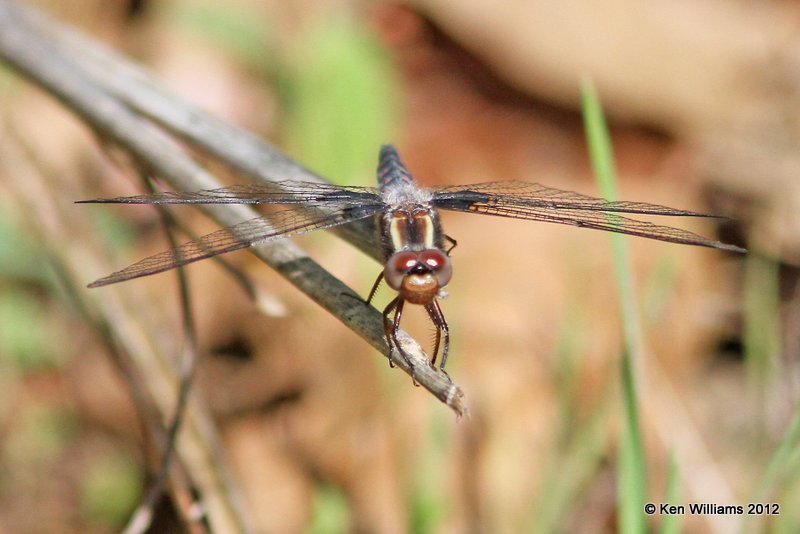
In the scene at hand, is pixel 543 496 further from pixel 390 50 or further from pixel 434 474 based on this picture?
pixel 390 50

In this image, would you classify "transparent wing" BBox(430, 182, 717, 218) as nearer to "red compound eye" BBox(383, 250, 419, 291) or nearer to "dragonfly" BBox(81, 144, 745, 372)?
"dragonfly" BBox(81, 144, 745, 372)

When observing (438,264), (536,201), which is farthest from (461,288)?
(438,264)

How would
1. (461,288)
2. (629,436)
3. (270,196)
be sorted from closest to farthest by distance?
1. (629,436)
2. (270,196)
3. (461,288)

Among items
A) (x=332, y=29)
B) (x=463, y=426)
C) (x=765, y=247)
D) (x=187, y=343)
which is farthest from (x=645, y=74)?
(x=187, y=343)

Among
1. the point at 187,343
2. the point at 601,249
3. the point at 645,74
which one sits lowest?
the point at 187,343

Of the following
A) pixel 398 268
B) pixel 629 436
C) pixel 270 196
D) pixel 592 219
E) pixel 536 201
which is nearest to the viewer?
pixel 629 436

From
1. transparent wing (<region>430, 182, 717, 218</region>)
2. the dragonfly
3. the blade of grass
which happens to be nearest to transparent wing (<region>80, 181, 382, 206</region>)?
the dragonfly

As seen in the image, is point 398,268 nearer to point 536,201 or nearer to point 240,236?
point 240,236
